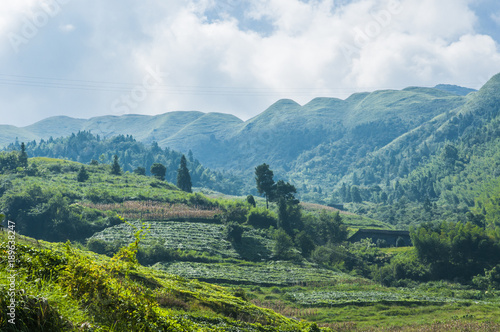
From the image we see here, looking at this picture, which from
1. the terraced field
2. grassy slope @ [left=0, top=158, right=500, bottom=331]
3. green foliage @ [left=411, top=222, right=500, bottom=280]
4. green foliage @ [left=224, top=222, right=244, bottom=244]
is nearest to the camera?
grassy slope @ [left=0, top=158, right=500, bottom=331]

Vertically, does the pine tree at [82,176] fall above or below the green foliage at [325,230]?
above

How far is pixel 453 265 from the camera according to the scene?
69.2 m

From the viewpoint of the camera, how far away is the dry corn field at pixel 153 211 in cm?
7805

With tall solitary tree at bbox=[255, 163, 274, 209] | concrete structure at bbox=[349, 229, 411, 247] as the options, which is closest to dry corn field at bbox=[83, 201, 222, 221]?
tall solitary tree at bbox=[255, 163, 274, 209]

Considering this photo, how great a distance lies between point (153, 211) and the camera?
264 feet

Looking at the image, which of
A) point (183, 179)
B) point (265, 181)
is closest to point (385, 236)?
point (265, 181)

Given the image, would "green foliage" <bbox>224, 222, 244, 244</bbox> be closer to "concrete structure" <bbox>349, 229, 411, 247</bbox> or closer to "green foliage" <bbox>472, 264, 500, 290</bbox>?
"concrete structure" <bbox>349, 229, 411, 247</bbox>

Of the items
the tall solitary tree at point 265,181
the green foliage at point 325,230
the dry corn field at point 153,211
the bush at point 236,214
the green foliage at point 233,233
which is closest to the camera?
the green foliage at point 233,233

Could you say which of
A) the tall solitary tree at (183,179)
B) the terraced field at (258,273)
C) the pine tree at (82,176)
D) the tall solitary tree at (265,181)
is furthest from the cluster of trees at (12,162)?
the terraced field at (258,273)

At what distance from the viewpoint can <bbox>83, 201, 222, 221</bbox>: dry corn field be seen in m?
78.1

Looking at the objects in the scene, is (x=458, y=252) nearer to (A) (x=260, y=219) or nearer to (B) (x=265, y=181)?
(A) (x=260, y=219)

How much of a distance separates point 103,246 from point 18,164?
52624 mm

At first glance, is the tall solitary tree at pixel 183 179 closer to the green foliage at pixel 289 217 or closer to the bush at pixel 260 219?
the bush at pixel 260 219

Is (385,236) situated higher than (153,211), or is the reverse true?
(153,211)
